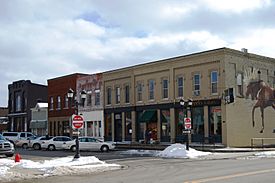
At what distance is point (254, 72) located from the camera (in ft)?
139

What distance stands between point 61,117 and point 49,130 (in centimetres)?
435

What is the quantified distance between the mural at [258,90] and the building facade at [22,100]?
124ft

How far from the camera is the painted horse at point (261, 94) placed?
1658 inches

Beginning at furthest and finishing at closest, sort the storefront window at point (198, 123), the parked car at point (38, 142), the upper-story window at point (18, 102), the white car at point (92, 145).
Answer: the upper-story window at point (18, 102) < the parked car at point (38, 142) < the storefront window at point (198, 123) < the white car at point (92, 145)

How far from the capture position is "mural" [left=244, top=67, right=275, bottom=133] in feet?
137

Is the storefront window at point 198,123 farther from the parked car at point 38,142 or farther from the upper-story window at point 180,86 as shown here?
the parked car at point 38,142

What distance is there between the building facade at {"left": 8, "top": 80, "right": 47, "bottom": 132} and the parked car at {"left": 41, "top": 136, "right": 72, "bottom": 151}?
85.8ft

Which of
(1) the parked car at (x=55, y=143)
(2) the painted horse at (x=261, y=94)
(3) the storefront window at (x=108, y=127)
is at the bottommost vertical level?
(1) the parked car at (x=55, y=143)

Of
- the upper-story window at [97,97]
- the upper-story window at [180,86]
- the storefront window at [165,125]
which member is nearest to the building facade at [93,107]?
the upper-story window at [97,97]

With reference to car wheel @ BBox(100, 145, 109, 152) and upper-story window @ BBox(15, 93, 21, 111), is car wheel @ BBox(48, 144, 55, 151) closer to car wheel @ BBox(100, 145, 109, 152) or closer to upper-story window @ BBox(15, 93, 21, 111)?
car wheel @ BBox(100, 145, 109, 152)

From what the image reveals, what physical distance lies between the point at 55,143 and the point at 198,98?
13950mm

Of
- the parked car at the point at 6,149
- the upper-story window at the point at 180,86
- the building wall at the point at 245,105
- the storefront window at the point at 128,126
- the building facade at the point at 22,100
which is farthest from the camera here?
the building facade at the point at 22,100

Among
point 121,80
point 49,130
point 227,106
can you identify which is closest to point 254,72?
point 227,106

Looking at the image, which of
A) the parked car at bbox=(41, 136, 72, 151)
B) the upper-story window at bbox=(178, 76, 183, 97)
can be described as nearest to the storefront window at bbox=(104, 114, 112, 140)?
the parked car at bbox=(41, 136, 72, 151)
